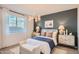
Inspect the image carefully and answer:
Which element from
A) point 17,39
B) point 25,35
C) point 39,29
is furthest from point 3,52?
point 39,29

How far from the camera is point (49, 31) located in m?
1.44

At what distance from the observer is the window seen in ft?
4.08

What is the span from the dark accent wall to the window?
0.35 metres

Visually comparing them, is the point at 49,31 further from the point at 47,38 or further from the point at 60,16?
the point at 60,16

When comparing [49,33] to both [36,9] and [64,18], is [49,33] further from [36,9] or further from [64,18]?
[36,9]

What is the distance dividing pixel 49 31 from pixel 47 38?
0.52ft

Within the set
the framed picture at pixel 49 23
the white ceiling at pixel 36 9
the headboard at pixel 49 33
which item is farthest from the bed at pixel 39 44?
the white ceiling at pixel 36 9

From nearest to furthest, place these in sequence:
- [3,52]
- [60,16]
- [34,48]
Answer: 1. [3,52]
2. [34,48]
3. [60,16]

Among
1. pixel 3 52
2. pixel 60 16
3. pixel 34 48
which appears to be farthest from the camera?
pixel 60 16

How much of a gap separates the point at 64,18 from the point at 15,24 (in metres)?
Result: 0.92

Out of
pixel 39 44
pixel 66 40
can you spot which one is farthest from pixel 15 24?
pixel 66 40

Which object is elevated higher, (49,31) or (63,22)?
(63,22)

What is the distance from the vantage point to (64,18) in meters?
1.35

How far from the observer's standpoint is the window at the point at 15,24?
48.9 inches
